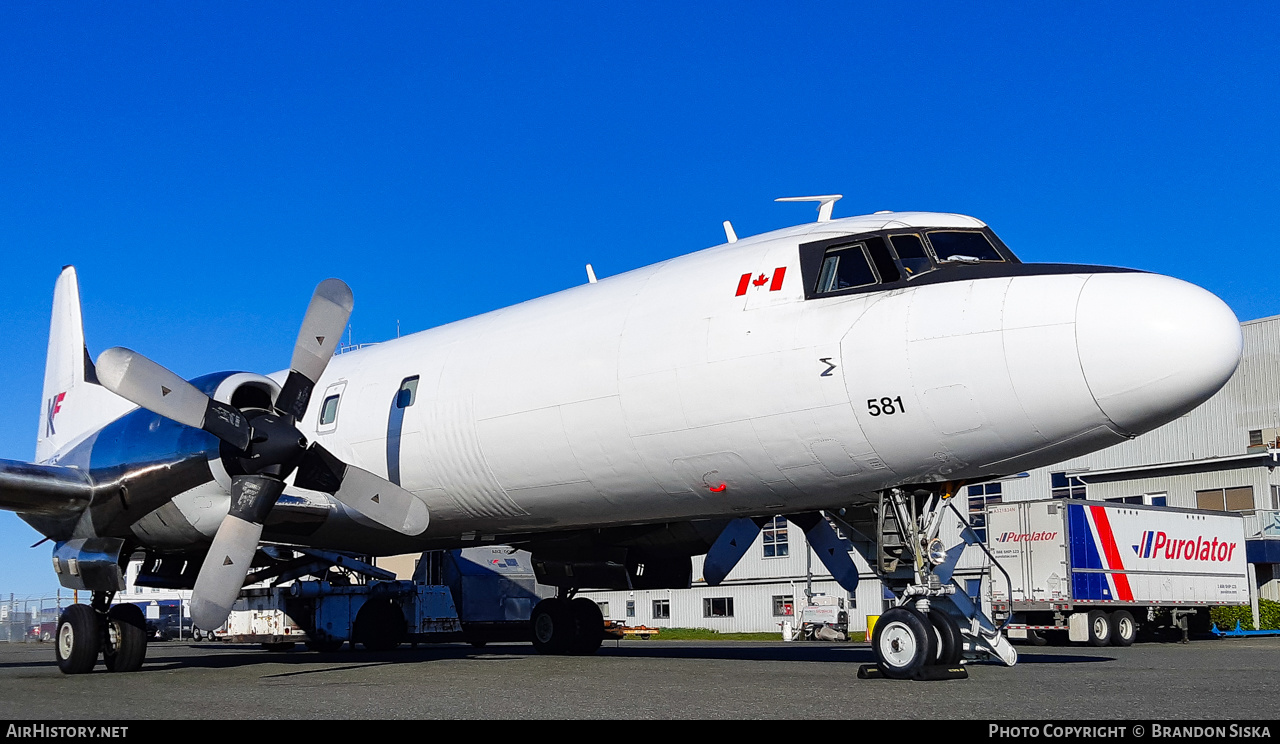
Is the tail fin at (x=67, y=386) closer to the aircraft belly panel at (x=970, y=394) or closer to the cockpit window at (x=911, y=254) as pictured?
the cockpit window at (x=911, y=254)

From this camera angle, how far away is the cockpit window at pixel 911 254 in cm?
1198

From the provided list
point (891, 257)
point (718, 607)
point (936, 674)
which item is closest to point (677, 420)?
point (891, 257)

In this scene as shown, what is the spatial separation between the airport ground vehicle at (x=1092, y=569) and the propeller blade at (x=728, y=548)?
913 centimetres

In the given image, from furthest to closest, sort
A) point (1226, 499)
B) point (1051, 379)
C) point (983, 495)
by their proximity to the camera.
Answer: point (1226, 499), point (983, 495), point (1051, 379)

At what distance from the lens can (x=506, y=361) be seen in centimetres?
1491

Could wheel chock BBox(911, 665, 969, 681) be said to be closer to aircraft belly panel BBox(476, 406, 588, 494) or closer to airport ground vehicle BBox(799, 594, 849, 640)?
aircraft belly panel BBox(476, 406, 588, 494)

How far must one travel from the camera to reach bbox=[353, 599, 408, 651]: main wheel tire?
86.5ft

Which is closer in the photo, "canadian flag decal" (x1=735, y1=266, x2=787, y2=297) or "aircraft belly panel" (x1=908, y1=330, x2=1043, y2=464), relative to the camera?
"aircraft belly panel" (x1=908, y1=330, x2=1043, y2=464)

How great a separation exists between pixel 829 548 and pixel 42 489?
10.9 meters

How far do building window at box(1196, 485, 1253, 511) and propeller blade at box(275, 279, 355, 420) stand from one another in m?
40.7

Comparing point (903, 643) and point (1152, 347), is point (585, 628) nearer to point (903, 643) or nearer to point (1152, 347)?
point (903, 643)

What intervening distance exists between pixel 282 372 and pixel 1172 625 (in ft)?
79.9

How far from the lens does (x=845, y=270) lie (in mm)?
12305

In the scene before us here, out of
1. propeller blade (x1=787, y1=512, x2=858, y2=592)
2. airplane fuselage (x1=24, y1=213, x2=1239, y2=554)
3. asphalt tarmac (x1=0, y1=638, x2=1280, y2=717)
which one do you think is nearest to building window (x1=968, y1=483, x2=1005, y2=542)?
propeller blade (x1=787, y1=512, x2=858, y2=592)
